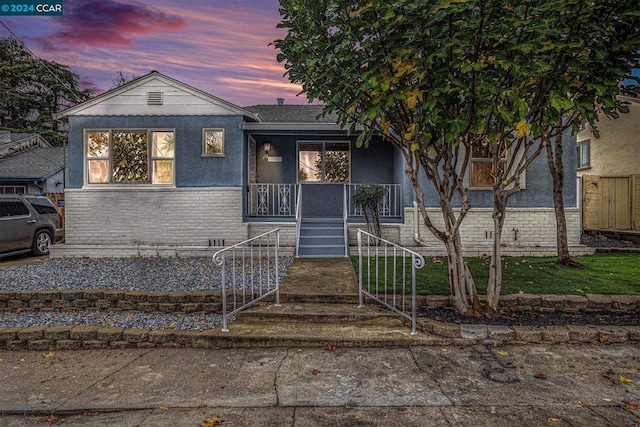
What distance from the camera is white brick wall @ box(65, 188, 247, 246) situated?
9.34 metres

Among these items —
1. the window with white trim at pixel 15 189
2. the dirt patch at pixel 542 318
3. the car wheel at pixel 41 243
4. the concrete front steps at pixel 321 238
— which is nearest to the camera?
the dirt patch at pixel 542 318

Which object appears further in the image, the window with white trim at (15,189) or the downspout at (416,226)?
the window with white trim at (15,189)

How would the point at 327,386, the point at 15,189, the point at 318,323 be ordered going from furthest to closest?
the point at 15,189, the point at 318,323, the point at 327,386

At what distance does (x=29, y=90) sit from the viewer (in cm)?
2967

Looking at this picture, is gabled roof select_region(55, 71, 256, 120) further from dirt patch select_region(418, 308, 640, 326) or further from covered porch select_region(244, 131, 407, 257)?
dirt patch select_region(418, 308, 640, 326)

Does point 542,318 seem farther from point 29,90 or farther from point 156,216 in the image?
point 29,90

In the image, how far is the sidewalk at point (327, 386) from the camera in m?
2.85

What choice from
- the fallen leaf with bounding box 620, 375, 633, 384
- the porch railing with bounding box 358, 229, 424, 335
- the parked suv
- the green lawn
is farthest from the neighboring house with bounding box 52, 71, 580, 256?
the fallen leaf with bounding box 620, 375, 633, 384

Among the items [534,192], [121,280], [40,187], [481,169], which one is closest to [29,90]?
[40,187]

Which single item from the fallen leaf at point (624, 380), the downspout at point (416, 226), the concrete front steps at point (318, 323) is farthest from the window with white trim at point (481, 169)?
the fallen leaf at point (624, 380)

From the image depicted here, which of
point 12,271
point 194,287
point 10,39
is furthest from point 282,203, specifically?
point 10,39

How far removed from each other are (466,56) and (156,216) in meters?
8.18

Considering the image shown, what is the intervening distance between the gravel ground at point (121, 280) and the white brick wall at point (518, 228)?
455cm

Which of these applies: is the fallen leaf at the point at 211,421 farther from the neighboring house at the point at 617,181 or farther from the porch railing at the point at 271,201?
the neighboring house at the point at 617,181
